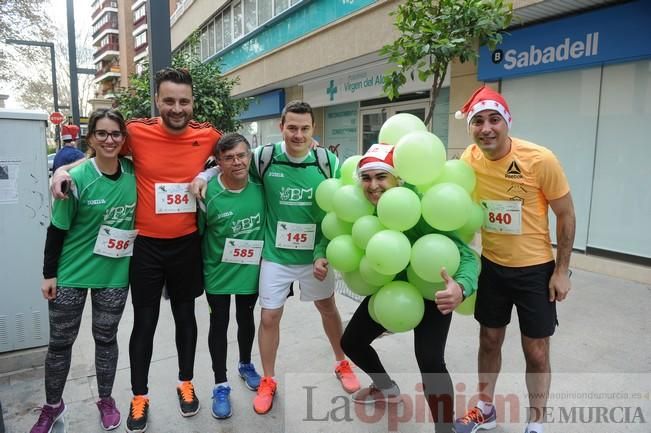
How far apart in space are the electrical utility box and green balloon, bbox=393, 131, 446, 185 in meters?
2.66

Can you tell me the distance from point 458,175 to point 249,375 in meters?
1.95

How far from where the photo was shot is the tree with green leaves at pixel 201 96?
17.9 feet

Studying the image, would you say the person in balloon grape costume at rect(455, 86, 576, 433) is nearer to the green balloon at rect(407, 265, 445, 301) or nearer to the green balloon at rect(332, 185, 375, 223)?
the green balloon at rect(407, 265, 445, 301)

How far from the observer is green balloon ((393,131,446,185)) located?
209cm

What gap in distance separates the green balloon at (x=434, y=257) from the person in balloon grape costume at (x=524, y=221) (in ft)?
1.38

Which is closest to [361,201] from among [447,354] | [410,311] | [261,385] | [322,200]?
[322,200]

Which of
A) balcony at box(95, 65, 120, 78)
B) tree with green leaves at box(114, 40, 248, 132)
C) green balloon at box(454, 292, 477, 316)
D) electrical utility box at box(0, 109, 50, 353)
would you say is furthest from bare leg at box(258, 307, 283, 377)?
balcony at box(95, 65, 120, 78)

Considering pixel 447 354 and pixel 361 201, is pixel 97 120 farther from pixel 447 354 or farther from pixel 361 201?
pixel 447 354

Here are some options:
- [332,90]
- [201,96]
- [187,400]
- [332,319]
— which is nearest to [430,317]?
[332,319]

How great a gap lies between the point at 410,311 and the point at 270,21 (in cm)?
1111

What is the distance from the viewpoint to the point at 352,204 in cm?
232

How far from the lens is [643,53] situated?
4879 mm

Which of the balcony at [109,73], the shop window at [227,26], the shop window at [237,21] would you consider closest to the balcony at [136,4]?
the balcony at [109,73]

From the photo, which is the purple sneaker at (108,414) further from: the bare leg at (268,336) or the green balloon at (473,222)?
the green balloon at (473,222)
